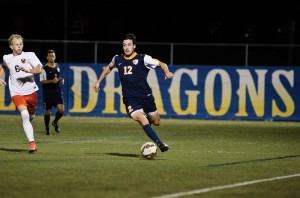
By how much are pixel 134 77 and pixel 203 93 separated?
46.7 ft

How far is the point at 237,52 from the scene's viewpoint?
51750 millimetres

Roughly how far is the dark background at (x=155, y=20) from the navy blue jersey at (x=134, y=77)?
37139 millimetres

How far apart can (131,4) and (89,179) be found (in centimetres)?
4775

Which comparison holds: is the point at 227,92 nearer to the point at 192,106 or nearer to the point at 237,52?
the point at 192,106

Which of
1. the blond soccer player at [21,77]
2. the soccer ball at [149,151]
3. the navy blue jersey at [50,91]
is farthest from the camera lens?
the navy blue jersey at [50,91]

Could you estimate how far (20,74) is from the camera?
15.8m

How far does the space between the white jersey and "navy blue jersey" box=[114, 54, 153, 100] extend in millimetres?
1703

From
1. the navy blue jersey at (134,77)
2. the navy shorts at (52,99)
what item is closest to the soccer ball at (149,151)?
the navy blue jersey at (134,77)

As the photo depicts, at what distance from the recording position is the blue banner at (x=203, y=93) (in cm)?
2897

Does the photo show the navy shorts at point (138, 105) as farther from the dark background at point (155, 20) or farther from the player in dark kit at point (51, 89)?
the dark background at point (155, 20)

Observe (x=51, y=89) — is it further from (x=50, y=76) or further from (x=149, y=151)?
(x=149, y=151)

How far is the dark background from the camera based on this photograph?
5447 cm

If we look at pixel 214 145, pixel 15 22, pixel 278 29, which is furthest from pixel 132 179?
pixel 15 22

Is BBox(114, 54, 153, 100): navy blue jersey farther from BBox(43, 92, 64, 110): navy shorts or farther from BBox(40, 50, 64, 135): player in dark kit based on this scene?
BBox(43, 92, 64, 110): navy shorts
